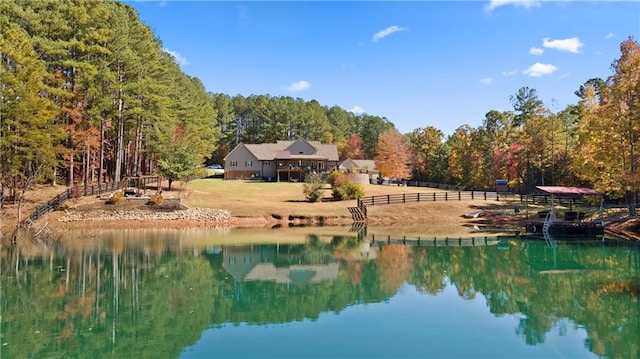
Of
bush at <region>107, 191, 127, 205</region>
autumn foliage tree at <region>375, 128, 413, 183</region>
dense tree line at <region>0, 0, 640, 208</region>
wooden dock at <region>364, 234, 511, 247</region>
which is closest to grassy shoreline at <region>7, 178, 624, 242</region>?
bush at <region>107, 191, 127, 205</region>

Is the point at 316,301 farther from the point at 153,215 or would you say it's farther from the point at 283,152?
the point at 283,152

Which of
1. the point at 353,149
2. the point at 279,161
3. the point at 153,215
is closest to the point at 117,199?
the point at 153,215

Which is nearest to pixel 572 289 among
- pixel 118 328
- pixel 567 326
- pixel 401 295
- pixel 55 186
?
pixel 567 326

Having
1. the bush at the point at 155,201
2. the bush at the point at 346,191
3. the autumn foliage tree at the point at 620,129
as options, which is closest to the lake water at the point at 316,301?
the autumn foliage tree at the point at 620,129

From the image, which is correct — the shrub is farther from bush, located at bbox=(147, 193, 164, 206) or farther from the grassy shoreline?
bush, located at bbox=(147, 193, 164, 206)

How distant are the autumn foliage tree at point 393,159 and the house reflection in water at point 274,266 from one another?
55.7 m

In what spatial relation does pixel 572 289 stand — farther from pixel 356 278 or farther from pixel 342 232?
pixel 342 232

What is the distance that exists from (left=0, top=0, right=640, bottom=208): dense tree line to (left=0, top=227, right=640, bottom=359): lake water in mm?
11023

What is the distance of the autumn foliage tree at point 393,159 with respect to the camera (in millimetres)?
82250

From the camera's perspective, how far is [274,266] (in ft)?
75.1

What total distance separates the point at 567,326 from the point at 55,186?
4204 cm

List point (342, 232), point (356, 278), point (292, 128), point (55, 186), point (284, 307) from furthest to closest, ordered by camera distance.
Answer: point (292, 128) → point (55, 186) → point (342, 232) → point (356, 278) → point (284, 307)

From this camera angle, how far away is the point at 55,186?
139 ft

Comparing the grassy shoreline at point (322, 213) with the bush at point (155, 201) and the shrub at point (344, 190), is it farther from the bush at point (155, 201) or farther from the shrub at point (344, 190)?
the shrub at point (344, 190)
